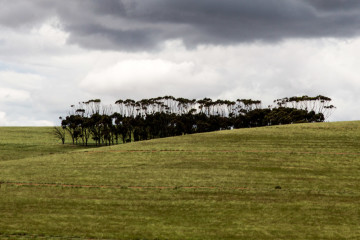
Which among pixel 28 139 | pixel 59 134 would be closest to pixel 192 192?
pixel 28 139

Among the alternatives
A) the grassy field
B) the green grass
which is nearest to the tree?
the green grass

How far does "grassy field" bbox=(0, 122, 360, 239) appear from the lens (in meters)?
23.8

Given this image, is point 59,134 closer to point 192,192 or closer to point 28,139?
point 28,139

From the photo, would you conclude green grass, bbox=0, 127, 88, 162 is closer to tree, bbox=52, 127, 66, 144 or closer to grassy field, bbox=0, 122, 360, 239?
tree, bbox=52, 127, 66, 144

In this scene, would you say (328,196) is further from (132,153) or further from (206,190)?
(132,153)

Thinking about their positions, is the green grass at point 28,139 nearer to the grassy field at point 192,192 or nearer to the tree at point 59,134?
the tree at point 59,134

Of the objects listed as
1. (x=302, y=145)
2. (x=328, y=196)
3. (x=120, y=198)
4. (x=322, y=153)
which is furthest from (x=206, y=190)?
(x=302, y=145)

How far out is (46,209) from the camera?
28.8 metres

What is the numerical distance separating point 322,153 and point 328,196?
69.3ft

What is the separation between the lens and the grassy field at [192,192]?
23781 mm

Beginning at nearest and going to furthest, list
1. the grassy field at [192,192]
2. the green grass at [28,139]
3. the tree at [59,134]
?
1. the grassy field at [192,192]
2. the green grass at [28,139]
3. the tree at [59,134]

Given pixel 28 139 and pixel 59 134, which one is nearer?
pixel 28 139

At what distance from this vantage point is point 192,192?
3438 cm

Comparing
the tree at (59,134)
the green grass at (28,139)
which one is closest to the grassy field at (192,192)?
the green grass at (28,139)
